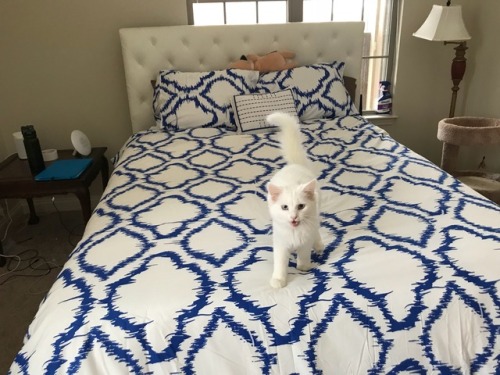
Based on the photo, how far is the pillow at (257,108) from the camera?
258 cm

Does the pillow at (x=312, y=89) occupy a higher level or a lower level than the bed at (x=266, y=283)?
higher

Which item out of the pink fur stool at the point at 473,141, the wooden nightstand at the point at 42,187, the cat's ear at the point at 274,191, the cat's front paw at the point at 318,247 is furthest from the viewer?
the pink fur stool at the point at 473,141

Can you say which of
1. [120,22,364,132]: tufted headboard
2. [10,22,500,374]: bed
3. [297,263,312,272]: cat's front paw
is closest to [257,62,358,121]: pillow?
[120,22,364,132]: tufted headboard

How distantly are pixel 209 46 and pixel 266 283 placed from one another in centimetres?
223

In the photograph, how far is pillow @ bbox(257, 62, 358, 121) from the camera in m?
2.75

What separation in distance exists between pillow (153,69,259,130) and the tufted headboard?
0.25 metres

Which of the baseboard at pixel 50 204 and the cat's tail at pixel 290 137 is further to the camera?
the baseboard at pixel 50 204

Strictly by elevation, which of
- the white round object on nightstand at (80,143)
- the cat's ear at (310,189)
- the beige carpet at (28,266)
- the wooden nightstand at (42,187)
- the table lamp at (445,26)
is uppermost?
the table lamp at (445,26)

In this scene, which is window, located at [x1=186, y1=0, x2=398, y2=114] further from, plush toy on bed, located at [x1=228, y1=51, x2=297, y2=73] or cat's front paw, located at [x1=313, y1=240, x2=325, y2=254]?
cat's front paw, located at [x1=313, y1=240, x2=325, y2=254]

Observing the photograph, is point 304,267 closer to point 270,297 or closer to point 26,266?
point 270,297

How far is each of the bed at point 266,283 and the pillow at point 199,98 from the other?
0.68 meters

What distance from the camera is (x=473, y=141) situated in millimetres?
2568

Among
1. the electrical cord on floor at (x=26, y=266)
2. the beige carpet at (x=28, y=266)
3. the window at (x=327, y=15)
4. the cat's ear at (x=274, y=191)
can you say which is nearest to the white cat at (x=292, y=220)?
the cat's ear at (x=274, y=191)

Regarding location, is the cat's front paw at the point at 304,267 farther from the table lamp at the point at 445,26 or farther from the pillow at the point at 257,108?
the table lamp at the point at 445,26
